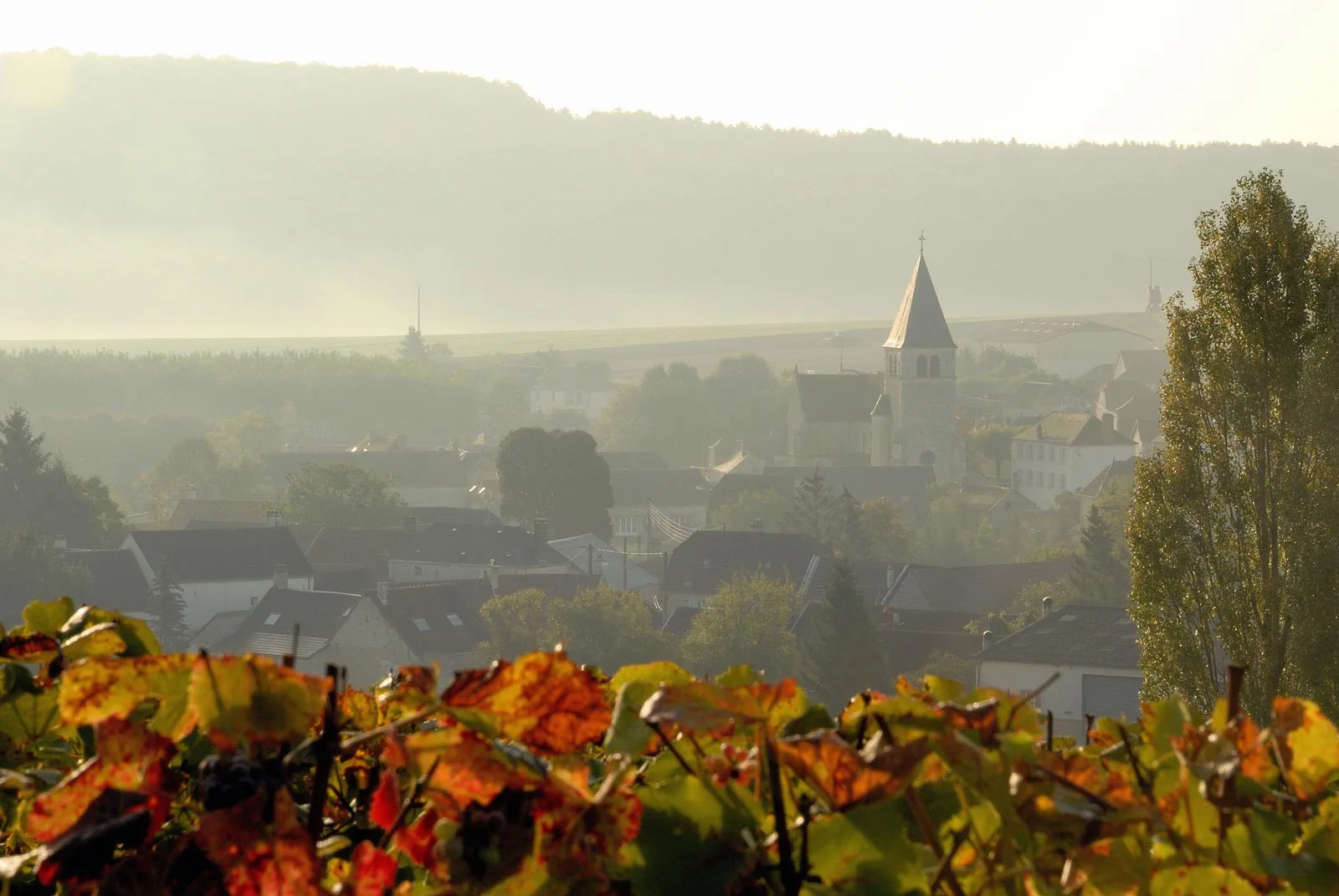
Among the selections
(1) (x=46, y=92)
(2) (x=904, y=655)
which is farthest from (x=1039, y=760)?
(1) (x=46, y=92)

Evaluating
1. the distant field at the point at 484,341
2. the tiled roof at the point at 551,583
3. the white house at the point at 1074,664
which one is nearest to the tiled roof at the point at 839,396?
the tiled roof at the point at 551,583

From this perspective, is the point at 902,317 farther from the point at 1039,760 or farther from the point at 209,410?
the point at 1039,760

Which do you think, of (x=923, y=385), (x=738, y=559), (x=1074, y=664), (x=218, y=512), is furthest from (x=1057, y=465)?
(x=1074, y=664)

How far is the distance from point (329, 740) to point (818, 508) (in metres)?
67.4

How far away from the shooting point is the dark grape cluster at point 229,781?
807 millimetres

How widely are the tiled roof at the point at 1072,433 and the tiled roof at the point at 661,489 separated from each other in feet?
67.1

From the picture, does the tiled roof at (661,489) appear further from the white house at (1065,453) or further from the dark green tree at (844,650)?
the dark green tree at (844,650)

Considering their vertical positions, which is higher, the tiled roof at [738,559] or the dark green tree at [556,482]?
the dark green tree at [556,482]

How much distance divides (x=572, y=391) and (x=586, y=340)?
1652 inches

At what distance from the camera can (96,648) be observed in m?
1.26

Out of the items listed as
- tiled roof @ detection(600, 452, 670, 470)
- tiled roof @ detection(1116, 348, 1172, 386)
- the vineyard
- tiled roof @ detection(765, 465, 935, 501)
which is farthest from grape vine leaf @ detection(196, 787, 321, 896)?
tiled roof @ detection(1116, 348, 1172, 386)

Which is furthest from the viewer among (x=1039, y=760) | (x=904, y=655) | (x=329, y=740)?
(x=904, y=655)

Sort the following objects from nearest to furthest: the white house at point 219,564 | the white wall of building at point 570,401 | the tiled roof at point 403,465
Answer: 1. the white house at point 219,564
2. the tiled roof at point 403,465
3. the white wall of building at point 570,401

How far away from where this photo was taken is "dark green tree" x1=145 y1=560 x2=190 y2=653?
49.5 metres
